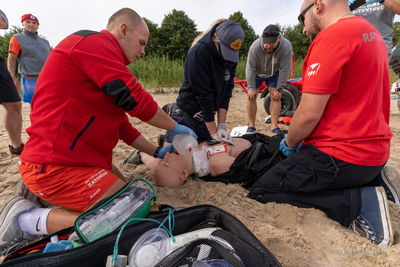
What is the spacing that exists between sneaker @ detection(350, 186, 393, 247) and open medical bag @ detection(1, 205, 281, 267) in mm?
908

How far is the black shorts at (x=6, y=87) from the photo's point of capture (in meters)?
2.63

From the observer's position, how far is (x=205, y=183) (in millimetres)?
2143

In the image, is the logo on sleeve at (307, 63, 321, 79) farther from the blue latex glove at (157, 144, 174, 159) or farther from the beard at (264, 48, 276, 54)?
the beard at (264, 48, 276, 54)

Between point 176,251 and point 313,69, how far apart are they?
1.42 metres

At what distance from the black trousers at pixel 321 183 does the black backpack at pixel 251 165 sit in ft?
0.74

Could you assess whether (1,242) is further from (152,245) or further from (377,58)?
(377,58)

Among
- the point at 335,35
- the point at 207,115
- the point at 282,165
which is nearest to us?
the point at 335,35

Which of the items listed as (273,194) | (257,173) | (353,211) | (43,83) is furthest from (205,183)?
(43,83)

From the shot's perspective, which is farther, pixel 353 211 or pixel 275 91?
pixel 275 91

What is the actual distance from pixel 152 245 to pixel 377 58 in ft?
5.91

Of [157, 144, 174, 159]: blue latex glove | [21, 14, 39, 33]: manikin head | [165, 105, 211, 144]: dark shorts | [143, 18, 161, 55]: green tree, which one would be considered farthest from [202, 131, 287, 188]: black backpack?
[143, 18, 161, 55]: green tree

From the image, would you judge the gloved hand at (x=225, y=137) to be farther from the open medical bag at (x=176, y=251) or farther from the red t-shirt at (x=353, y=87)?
the open medical bag at (x=176, y=251)

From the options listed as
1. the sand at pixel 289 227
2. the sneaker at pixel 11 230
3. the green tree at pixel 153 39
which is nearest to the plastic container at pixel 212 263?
the sand at pixel 289 227

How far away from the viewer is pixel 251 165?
2.07 m
